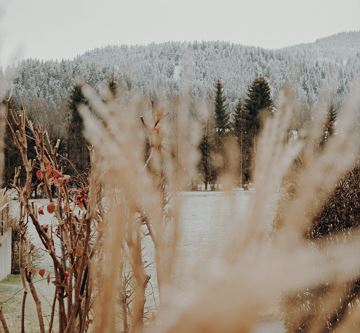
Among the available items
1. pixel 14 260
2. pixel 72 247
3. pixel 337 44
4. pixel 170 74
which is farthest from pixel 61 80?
pixel 337 44

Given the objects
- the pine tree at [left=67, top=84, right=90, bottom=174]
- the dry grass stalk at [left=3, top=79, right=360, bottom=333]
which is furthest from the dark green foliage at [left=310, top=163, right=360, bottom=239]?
the pine tree at [left=67, top=84, right=90, bottom=174]

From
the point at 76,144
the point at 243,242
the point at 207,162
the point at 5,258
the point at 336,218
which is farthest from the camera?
the point at 76,144

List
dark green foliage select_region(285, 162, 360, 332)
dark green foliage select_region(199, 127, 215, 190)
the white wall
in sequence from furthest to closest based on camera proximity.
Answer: the white wall, dark green foliage select_region(285, 162, 360, 332), dark green foliage select_region(199, 127, 215, 190)

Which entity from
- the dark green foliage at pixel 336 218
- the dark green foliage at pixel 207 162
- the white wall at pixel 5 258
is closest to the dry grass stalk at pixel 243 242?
the dark green foliage at pixel 207 162

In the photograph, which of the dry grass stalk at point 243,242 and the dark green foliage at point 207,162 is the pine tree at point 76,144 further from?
the dry grass stalk at point 243,242

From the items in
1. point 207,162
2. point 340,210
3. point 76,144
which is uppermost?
point 207,162

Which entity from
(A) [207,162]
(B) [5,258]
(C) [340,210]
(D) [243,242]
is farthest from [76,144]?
(D) [243,242]

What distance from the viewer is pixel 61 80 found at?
62.4 metres

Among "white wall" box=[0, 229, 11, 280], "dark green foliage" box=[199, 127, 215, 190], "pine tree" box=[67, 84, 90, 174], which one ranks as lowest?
"white wall" box=[0, 229, 11, 280]

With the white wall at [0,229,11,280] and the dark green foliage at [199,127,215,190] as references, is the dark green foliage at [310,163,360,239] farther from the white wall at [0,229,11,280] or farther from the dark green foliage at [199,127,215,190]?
the white wall at [0,229,11,280]

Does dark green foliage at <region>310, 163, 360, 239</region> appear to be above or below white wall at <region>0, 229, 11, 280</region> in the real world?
above

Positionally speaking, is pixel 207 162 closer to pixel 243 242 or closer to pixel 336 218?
pixel 243 242

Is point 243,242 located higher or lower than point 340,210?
higher

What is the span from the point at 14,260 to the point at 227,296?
11864mm
